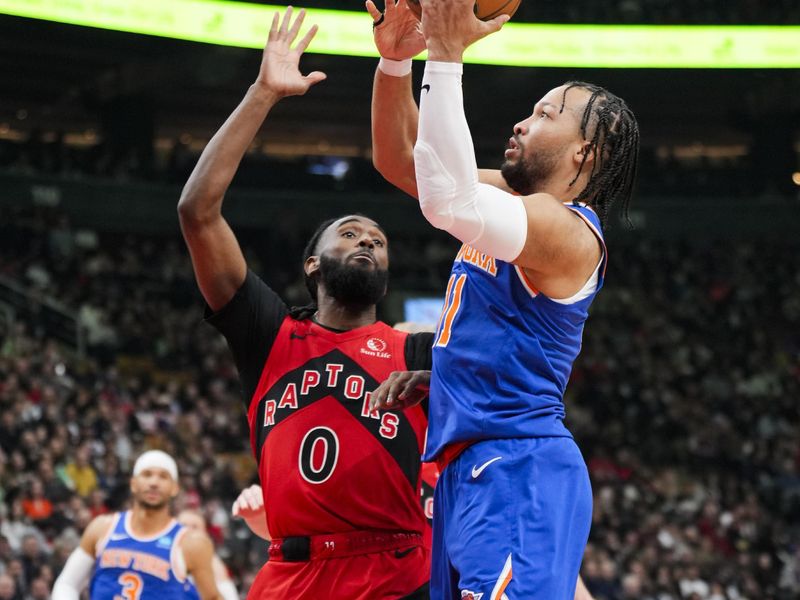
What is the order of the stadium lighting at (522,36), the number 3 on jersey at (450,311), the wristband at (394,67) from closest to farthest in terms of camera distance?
the number 3 on jersey at (450,311), the wristband at (394,67), the stadium lighting at (522,36)

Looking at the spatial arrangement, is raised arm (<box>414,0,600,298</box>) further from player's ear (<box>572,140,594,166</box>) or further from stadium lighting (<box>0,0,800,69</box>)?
stadium lighting (<box>0,0,800,69</box>)

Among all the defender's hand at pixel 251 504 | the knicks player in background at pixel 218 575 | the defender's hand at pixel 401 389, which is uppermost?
the defender's hand at pixel 401 389

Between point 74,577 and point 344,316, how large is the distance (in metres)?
3.21

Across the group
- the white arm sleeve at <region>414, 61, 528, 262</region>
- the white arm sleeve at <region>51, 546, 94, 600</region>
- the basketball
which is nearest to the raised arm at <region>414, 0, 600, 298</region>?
the white arm sleeve at <region>414, 61, 528, 262</region>

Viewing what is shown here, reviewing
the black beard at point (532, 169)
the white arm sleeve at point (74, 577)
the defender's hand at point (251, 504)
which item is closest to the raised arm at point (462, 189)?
the black beard at point (532, 169)

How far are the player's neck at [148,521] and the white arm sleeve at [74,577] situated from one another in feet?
1.01

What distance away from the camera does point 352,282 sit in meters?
4.23

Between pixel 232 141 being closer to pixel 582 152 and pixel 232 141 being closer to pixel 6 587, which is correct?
pixel 582 152

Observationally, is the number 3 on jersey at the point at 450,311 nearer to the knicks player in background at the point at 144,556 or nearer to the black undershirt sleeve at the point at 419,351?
the black undershirt sleeve at the point at 419,351

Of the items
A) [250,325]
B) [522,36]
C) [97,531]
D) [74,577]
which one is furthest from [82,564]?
[522,36]

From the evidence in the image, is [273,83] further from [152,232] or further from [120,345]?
[152,232]

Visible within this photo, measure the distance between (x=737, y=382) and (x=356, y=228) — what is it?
59.6 ft

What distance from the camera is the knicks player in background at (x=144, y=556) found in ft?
22.2

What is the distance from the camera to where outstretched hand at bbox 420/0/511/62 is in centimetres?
309
